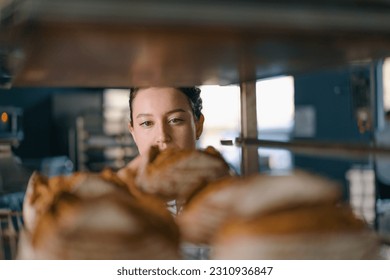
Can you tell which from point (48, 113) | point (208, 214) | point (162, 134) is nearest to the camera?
point (208, 214)

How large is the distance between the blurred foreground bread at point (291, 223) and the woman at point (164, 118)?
918 millimetres

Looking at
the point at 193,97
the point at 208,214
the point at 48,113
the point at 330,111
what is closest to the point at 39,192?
the point at 208,214

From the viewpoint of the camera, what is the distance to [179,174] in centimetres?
113

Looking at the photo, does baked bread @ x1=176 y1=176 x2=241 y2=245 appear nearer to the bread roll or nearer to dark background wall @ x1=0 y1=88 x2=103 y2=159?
the bread roll

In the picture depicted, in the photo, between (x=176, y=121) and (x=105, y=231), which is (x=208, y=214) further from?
(x=176, y=121)

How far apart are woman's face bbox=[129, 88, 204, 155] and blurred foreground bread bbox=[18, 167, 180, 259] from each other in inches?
38.3

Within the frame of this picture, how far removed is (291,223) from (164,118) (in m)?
1.10

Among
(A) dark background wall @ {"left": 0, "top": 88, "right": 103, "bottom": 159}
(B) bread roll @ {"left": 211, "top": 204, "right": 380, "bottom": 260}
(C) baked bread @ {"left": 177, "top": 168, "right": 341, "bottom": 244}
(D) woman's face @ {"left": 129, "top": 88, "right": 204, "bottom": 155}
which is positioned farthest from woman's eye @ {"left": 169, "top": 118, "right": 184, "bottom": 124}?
(A) dark background wall @ {"left": 0, "top": 88, "right": 103, "bottom": 159}

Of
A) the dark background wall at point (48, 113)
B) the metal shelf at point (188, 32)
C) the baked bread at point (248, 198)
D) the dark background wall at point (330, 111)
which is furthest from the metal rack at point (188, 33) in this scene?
the dark background wall at point (48, 113)

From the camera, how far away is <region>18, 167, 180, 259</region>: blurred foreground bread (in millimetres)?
699

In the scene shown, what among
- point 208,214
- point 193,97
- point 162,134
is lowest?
point 208,214

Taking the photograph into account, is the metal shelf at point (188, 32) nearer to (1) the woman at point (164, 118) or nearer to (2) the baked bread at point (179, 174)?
(2) the baked bread at point (179, 174)

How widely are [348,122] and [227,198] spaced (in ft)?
20.1
